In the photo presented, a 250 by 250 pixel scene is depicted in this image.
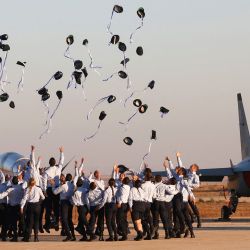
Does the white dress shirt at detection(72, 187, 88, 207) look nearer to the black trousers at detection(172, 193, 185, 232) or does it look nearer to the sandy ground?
the sandy ground

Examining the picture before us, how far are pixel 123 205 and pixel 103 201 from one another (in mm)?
633

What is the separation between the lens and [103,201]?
29469 mm

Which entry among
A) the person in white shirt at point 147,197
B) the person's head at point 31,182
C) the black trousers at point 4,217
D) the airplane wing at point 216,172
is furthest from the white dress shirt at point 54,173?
the airplane wing at point 216,172

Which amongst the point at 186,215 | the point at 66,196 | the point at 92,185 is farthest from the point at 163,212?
the point at 66,196

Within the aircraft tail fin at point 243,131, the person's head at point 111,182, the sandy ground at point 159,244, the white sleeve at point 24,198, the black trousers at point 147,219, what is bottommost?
the sandy ground at point 159,244

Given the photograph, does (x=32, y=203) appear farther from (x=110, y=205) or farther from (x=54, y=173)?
(x=54, y=173)

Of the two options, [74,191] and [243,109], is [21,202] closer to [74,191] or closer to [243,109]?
[74,191]

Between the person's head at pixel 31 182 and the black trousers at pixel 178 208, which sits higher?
the person's head at pixel 31 182

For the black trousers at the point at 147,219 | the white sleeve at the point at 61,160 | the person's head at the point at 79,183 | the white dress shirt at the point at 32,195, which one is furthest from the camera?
the white sleeve at the point at 61,160

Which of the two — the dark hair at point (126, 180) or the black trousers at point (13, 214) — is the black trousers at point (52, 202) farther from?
the dark hair at point (126, 180)

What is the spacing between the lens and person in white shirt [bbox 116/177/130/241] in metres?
29.2

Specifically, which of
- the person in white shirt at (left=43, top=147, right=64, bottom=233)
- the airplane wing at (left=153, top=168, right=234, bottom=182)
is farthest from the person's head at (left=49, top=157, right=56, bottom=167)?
the airplane wing at (left=153, top=168, right=234, bottom=182)

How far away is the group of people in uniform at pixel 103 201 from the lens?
29.1 metres

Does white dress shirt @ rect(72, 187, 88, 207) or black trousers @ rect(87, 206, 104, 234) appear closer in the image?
white dress shirt @ rect(72, 187, 88, 207)
